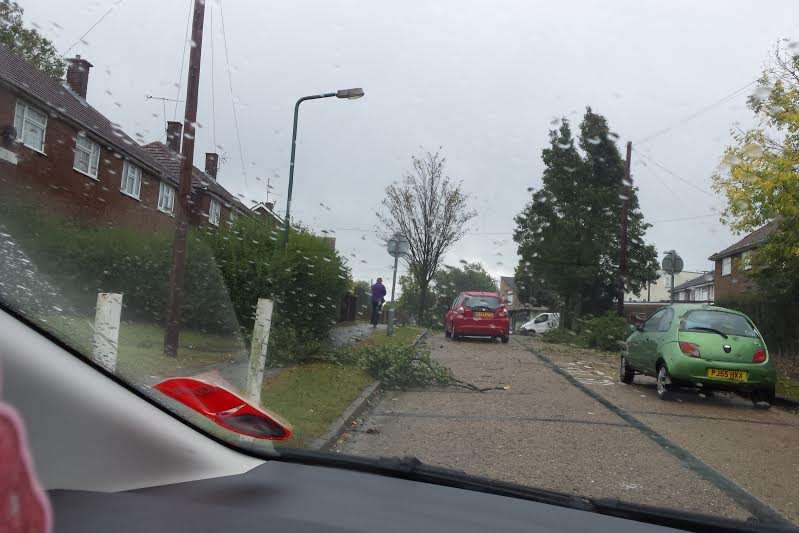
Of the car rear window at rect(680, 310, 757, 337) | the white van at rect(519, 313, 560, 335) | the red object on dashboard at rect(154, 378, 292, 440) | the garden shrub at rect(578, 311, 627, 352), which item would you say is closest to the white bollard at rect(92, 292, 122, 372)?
the red object on dashboard at rect(154, 378, 292, 440)

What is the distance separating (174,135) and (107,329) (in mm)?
773

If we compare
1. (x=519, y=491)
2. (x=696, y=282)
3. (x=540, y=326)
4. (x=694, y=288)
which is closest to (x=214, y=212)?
(x=519, y=491)

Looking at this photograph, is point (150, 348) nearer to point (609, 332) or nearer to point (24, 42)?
point (24, 42)

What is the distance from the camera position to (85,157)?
1639mm

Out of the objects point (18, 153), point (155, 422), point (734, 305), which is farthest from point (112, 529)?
A: point (734, 305)

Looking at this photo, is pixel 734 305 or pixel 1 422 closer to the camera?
pixel 1 422

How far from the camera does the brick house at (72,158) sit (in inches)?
57.2

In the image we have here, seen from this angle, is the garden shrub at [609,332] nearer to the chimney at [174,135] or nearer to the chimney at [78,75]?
the chimney at [174,135]

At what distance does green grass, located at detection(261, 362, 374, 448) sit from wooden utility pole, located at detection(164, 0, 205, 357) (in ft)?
2.09

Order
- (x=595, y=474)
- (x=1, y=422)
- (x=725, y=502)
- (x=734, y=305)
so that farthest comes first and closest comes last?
(x=734, y=305)
(x=595, y=474)
(x=725, y=502)
(x=1, y=422)

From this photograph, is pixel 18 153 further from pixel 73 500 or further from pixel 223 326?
pixel 223 326

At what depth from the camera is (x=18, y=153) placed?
1482 mm

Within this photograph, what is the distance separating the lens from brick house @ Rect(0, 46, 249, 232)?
145 centimetres

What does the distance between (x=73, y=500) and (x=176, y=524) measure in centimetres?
20
